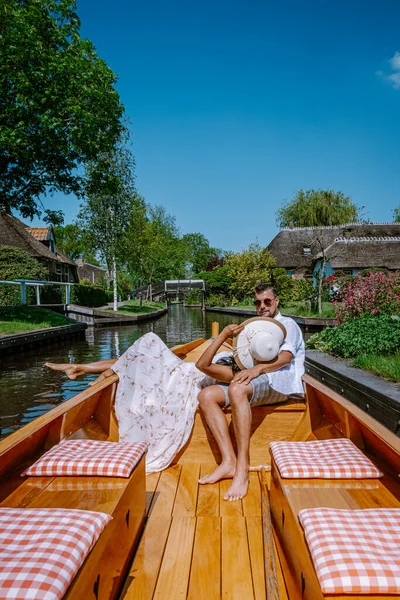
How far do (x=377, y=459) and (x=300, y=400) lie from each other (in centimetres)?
98

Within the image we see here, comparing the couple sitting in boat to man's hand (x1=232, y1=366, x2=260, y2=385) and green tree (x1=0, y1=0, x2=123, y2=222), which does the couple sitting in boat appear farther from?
green tree (x1=0, y1=0, x2=123, y2=222)

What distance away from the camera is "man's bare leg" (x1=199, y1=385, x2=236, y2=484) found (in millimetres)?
2855

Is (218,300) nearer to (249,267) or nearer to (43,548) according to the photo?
(249,267)

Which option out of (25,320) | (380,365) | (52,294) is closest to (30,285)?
(52,294)

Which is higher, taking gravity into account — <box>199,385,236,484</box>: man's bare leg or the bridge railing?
the bridge railing

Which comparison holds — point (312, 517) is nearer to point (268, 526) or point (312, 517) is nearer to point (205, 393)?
point (268, 526)

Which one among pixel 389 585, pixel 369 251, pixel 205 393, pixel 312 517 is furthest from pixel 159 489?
pixel 369 251

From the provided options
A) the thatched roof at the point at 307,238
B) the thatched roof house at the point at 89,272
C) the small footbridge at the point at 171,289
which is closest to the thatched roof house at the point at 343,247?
the thatched roof at the point at 307,238

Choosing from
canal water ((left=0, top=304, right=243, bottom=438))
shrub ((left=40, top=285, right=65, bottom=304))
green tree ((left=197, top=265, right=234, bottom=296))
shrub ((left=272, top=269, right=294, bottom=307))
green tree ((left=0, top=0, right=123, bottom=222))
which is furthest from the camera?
green tree ((left=197, top=265, right=234, bottom=296))

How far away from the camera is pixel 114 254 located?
24.8m

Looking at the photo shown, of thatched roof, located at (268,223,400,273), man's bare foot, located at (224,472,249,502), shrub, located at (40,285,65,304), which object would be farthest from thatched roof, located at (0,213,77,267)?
man's bare foot, located at (224,472,249,502)

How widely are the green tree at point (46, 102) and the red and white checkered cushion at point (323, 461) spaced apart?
11.1 m

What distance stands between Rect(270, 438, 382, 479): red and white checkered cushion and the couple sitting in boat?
1.58ft

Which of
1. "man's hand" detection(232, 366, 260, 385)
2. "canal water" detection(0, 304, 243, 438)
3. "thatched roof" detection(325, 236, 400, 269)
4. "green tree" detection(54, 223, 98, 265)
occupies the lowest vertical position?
"canal water" detection(0, 304, 243, 438)
